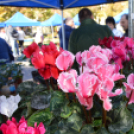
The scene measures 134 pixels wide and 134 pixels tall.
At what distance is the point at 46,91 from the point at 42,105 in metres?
0.09

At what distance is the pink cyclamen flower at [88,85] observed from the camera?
0.42m

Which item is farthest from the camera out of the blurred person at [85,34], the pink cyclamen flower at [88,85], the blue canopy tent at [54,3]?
the blue canopy tent at [54,3]

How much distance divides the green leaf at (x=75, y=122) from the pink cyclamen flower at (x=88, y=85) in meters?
0.10

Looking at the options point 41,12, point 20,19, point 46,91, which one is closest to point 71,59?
point 46,91

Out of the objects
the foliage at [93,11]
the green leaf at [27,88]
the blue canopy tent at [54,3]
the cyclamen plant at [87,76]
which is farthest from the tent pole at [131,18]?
the foliage at [93,11]

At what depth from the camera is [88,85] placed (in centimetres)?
42

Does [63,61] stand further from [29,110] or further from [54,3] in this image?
[54,3]

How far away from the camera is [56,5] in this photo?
3.80 m

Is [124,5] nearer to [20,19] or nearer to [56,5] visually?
[20,19]

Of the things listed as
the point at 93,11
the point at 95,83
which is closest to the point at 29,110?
the point at 95,83

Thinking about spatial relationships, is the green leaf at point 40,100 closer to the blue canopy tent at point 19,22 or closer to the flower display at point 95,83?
the flower display at point 95,83

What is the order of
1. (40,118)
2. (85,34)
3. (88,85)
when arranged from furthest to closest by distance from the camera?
1. (85,34)
2. (40,118)
3. (88,85)

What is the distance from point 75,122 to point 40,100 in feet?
0.88

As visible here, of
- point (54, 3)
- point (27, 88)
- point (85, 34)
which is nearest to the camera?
point (27, 88)
